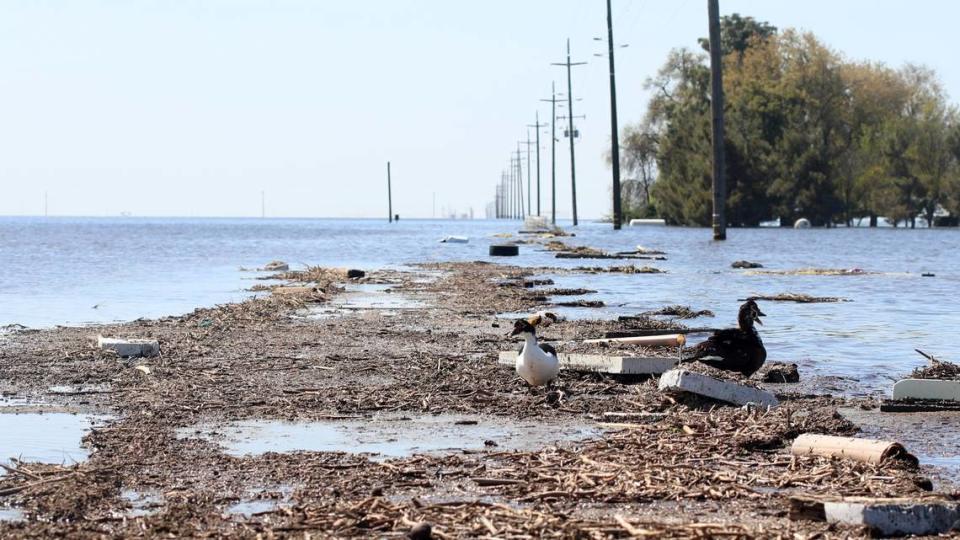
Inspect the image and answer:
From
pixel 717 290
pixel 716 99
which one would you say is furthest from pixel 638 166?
pixel 717 290

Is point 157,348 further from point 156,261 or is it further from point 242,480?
point 156,261

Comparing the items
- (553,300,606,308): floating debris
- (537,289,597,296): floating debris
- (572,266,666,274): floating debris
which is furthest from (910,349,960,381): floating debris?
(572,266,666,274): floating debris

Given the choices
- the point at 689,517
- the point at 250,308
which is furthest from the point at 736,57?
the point at 689,517

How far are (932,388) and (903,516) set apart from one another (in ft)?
14.9

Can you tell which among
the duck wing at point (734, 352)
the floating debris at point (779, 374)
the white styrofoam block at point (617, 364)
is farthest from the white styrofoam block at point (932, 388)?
the white styrofoam block at point (617, 364)

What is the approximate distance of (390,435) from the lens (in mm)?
9539

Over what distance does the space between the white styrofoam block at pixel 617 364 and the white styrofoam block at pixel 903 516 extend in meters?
5.50

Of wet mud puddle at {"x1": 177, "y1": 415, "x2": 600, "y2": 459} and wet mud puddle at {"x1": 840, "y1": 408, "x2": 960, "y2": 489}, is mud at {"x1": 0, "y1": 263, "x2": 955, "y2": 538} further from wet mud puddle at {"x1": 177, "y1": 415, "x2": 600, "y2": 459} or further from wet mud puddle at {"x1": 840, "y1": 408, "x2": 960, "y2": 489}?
wet mud puddle at {"x1": 840, "y1": 408, "x2": 960, "y2": 489}

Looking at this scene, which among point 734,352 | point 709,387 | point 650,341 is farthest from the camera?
point 650,341

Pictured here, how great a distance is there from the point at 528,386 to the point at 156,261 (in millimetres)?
37149

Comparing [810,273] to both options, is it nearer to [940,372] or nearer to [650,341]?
[650,341]

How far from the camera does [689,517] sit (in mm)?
6891

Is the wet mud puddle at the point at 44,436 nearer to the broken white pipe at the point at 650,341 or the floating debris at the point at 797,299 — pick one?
the broken white pipe at the point at 650,341

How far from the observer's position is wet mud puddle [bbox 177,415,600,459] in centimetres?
900
